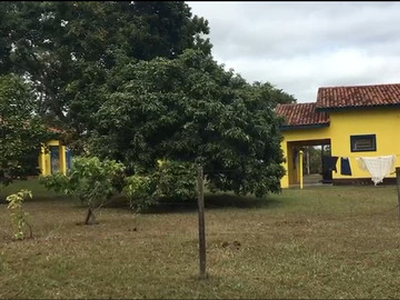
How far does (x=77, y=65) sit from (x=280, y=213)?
7.63 meters

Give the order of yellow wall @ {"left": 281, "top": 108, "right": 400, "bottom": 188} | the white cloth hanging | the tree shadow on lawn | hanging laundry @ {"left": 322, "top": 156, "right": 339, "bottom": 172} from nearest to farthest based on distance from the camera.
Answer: the tree shadow on lawn, the white cloth hanging, hanging laundry @ {"left": 322, "top": 156, "right": 339, "bottom": 172}, yellow wall @ {"left": 281, "top": 108, "right": 400, "bottom": 188}

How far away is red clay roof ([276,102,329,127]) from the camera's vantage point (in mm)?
23031

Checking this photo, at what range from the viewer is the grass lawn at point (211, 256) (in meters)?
6.09

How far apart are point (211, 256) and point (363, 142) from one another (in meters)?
16.7

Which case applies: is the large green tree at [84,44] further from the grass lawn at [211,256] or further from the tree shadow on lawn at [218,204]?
the grass lawn at [211,256]

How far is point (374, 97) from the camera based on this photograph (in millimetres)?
22844

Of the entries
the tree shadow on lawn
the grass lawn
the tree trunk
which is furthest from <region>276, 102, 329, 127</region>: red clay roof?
the tree trunk

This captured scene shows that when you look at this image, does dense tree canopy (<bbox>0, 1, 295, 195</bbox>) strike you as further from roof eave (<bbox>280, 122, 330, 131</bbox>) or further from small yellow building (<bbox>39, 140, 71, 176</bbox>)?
small yellow building (<bbox>39, 140, 71, 176</bbox>)

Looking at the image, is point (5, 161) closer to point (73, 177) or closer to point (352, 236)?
point (73, 177)

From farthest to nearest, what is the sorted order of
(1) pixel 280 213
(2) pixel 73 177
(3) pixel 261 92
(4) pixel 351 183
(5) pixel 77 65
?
(4) pixel 351 183, (5) pixel 77 65, (3) pixel 261 92, (1) pixel 280 213, (2) pixel 73 177

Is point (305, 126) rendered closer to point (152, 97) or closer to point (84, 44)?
point (84, 44)

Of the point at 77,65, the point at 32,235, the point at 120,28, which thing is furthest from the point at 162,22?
the point at 32,235

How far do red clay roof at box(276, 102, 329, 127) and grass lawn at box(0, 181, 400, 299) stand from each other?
33.6 ft

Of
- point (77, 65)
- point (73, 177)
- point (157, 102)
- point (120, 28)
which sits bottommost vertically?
point (73, 177)
